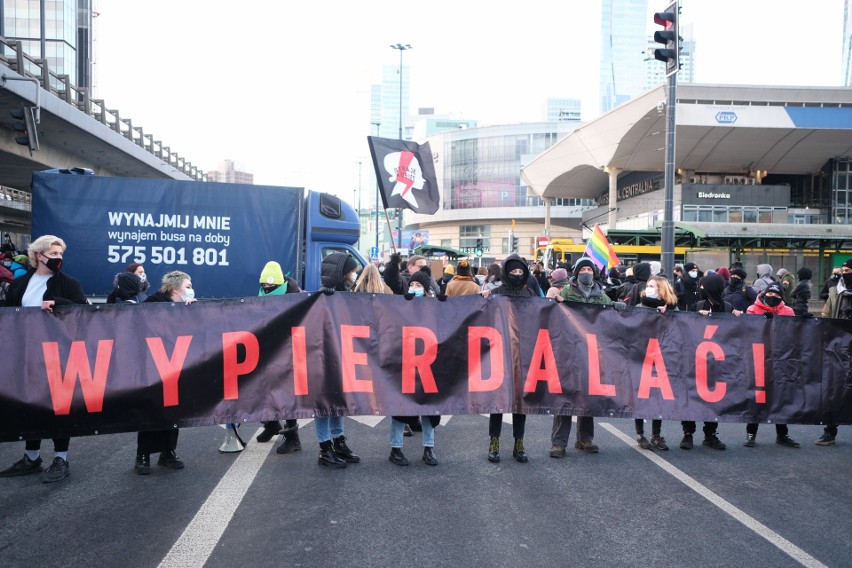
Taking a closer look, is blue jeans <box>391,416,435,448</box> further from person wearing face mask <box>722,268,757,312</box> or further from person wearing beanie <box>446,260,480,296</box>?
person wearing face mask <box>722,268,757,312</box>

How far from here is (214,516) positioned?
16.4 ft

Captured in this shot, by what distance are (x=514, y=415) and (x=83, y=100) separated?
2253 cm

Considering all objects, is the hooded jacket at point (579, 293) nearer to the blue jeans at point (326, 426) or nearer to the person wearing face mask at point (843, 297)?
the blue jeans at point (326, 426)

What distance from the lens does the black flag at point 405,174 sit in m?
10.5

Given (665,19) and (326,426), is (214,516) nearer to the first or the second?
(326,426)

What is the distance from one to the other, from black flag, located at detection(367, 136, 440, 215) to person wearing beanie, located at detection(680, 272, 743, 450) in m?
3.93

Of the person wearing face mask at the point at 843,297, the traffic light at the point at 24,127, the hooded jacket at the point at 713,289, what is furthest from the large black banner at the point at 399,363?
the traffic light at the point at 24,127

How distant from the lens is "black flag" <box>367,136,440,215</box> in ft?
34.6

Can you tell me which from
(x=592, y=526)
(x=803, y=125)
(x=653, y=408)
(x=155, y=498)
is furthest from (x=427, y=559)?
(x=803, y=125)

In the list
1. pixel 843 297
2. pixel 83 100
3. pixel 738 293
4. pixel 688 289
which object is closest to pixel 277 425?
pixel 843 297

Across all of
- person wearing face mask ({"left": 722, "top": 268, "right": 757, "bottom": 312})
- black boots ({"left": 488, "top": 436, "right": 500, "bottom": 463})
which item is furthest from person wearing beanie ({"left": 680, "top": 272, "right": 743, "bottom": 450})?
black boots ({"left": 488, "top": 436, "right": 500, "bottom": 463})

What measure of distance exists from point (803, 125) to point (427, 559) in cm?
5130

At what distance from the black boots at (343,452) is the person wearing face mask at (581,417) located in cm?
186

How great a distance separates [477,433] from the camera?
801 cm
